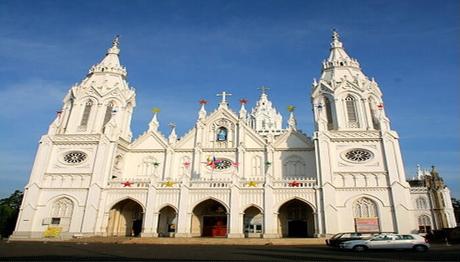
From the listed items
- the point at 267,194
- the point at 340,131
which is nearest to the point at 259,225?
the point at 267,194

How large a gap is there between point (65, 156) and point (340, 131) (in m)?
31.8

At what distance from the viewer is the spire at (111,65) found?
42.8 metres

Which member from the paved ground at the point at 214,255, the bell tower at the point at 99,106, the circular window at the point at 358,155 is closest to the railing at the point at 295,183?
the circular window at the point at 358,155

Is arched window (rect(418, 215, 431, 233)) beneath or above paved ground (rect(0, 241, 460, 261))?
above

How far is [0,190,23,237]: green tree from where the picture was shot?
44469 millimetres

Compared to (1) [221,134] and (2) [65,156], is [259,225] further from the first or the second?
(2) [65,156]

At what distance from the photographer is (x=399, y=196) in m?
30.9

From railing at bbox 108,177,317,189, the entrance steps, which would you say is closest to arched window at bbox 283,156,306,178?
railing at bbox 108,177,317,189

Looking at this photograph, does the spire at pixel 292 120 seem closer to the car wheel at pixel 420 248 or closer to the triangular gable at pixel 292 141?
the triangular gable at pixel 292 141

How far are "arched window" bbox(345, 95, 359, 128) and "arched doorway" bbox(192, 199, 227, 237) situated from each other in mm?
18033

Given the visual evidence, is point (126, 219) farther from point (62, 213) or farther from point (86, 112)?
point (86, 112)

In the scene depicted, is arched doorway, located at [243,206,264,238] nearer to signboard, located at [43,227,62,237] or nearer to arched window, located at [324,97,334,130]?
arched window, located at [324,97,334,130]

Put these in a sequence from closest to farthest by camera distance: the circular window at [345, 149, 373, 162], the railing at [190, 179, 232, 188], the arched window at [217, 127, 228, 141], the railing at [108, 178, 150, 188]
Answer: the railing at [190, 179, 232, 188]
the railing at [108, 178, 150, 188]
the circular window at [345, 149, 373, 162]
the arched window at [217, 127, 228, 141]

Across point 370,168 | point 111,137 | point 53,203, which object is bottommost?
point 53,203
